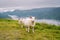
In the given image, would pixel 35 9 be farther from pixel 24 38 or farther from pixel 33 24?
pixel 24 38

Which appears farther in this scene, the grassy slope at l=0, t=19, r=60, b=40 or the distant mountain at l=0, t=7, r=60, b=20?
the distant mountain at l=0, t=7, r=60, b=20

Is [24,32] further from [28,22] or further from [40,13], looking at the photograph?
[40,13]

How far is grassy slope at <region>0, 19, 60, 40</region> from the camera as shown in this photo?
1.48 m

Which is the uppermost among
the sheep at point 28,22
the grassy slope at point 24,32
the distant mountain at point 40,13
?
the distant mountain at point 40,13

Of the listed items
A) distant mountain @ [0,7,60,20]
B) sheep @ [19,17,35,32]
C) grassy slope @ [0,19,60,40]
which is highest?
distant mountain @ [0,7,60,20]

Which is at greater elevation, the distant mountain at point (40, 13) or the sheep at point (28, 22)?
the distant mountain at point (40, 13)

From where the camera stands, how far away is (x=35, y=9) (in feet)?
5.36

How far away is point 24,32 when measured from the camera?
1.54 m

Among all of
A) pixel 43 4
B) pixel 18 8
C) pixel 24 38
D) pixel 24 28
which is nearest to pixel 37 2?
pixel 43 4

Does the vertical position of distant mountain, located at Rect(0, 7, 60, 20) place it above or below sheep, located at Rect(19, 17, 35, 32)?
above

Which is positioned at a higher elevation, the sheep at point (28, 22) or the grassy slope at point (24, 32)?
the sheep at point (28, 22)

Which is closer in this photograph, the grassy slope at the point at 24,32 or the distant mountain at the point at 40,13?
the grassy slope at the point at 24,32

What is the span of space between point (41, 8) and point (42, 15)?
0.08 m

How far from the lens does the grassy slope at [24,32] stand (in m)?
1.48
